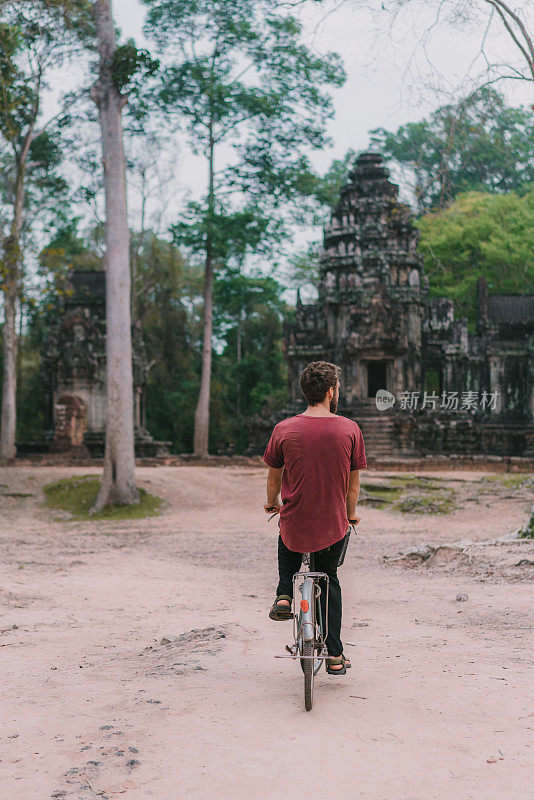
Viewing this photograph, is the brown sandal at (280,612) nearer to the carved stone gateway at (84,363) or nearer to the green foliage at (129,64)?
the green foliage at (129,64)

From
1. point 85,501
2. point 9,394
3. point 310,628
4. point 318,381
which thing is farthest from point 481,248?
point 310,628

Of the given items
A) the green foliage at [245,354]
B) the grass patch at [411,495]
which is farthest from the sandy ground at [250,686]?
the green foliage at [245,354]

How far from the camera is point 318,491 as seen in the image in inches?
156

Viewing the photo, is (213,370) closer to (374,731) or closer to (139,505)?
(139,505)

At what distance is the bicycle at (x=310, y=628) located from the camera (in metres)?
3.71

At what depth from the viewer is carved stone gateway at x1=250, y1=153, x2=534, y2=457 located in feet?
85.0

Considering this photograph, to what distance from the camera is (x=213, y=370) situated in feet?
117

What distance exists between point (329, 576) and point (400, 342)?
2373 centimetres

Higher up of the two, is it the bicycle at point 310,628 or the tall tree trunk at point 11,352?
the tall tree trunk at point 11,352

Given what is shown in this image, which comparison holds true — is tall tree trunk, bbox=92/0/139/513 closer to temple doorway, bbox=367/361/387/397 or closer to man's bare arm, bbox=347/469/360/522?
man's bare arm, bbox=347/469/360/522

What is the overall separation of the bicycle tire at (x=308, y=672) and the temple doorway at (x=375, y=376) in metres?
24.8

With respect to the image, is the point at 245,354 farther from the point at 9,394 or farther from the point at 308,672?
the point at 308,672

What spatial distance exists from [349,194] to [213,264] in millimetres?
6570

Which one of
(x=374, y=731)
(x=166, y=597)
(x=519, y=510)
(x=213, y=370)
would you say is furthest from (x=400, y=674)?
(x=213, y=370)
